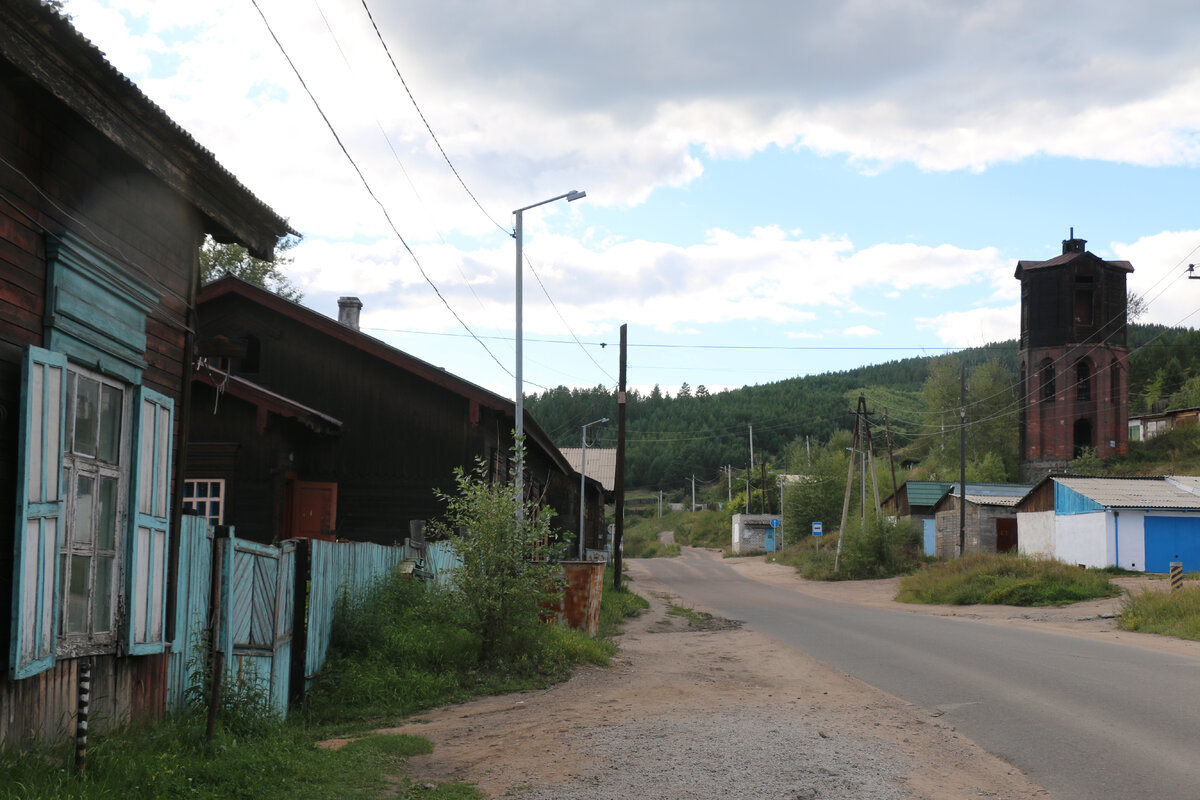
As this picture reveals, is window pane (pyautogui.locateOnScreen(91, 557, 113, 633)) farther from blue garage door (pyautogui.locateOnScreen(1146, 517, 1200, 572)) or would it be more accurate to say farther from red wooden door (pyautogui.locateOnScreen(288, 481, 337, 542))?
blue garage door (pyautogui.locateOnScreen(1146, 517, 1200, 572))

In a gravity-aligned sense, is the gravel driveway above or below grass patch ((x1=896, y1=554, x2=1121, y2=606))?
above

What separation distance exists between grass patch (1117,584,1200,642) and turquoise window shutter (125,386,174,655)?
1840cm

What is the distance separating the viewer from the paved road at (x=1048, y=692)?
25.3 ft

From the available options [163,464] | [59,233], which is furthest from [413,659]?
[59,233]

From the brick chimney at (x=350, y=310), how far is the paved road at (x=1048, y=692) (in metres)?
12.0

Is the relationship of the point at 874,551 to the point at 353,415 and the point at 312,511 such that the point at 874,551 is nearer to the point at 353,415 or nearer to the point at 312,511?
the point at 353,415

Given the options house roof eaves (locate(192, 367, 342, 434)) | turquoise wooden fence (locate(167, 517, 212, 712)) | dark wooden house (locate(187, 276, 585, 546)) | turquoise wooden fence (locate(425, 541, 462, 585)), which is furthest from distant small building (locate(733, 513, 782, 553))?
turquoise wooden fence (locate(167, 517, 212, 712))

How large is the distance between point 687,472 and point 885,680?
137 metres

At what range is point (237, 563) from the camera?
864 cm

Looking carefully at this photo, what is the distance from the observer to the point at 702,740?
27.9 ft

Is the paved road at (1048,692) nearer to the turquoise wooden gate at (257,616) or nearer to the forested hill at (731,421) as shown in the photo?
the turquoise wooden gate at (257,616)

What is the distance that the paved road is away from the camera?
25.3 ft

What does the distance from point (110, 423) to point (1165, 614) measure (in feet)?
69.2

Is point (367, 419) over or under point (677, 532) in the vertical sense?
over
